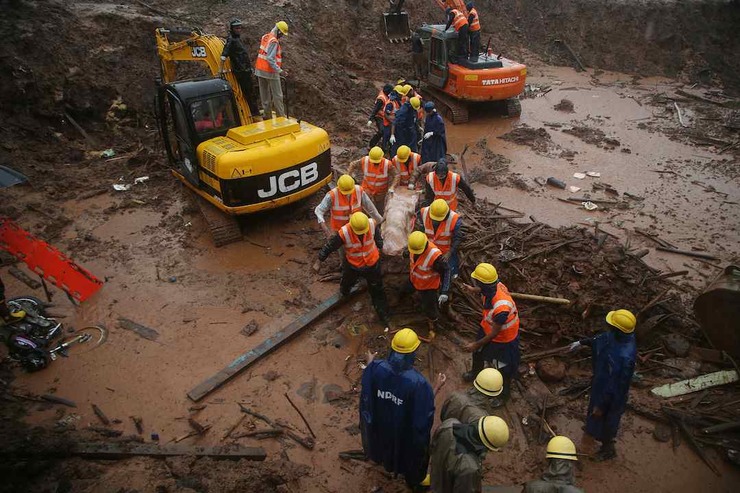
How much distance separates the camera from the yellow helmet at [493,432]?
339cm

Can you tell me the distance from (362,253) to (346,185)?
114 centimetres

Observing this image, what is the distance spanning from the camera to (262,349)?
6.32 metres

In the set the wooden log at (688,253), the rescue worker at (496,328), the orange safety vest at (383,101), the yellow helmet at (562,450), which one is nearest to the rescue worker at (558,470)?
the yellow helmet at (562,450)

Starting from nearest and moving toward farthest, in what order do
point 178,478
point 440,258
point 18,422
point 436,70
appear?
point 178,478, point 18,422, point 440,258, point 436,70

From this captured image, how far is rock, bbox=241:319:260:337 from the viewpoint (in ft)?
22.0

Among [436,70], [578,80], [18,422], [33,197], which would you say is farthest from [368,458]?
[578,80]

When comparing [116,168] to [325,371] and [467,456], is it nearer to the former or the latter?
[325,371]

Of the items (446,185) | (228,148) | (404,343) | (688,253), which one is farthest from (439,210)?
(688,253)

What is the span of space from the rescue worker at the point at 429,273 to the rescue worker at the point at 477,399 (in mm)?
2083

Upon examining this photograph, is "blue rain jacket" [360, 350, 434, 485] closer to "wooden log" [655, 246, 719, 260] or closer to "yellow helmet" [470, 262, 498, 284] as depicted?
"yellow helmet" [470, 262, 498, 284]

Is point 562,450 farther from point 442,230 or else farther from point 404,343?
point 442,230

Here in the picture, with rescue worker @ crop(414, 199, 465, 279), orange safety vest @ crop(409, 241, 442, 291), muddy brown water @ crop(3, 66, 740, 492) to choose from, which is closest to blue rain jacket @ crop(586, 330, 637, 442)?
muddy brown water @ crop(3, 66, 740, 492)

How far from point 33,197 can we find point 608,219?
12.0m

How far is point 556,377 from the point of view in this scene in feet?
19.8
